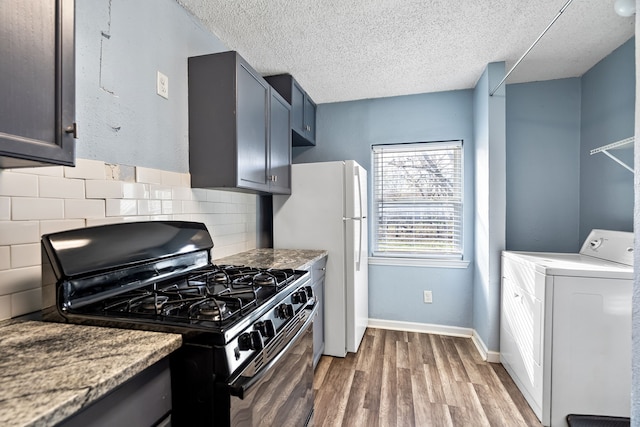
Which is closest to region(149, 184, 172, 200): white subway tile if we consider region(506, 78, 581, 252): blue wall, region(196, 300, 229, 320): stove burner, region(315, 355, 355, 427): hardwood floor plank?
region(196, 300, 229, 320): stove burner

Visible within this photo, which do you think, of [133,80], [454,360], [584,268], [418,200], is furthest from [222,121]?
[454,360]

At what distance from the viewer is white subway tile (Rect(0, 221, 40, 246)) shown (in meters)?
0.93

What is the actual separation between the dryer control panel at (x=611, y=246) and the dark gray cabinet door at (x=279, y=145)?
226 centimetres

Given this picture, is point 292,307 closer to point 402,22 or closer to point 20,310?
point 20,310

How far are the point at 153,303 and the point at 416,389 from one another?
6.11 feet

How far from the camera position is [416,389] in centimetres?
204

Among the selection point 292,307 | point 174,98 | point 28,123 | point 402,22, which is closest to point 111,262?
point 28,123

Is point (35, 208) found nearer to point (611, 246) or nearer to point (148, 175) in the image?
point (148, 175)

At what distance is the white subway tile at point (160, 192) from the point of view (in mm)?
1505

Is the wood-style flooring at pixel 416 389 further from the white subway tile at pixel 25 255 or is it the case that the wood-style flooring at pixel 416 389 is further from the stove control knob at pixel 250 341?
the white subway tile at pixel 25 255

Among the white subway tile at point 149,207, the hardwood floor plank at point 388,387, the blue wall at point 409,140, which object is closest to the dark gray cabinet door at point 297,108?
the blue wall at point 409,140

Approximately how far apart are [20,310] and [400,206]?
2833mm

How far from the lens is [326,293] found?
2449 millimetres

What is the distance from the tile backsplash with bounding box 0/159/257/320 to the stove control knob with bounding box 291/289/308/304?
0.83 metres
